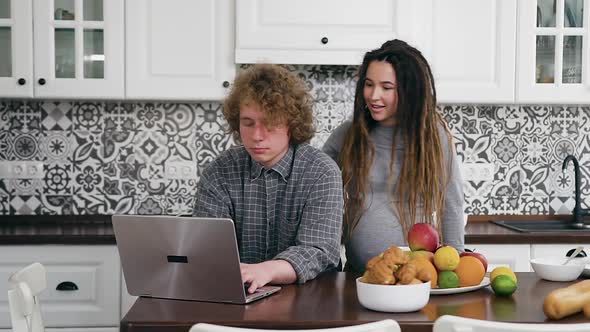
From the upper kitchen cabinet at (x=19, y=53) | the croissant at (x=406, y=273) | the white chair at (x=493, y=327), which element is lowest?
the white chair at (x=493, y=327)

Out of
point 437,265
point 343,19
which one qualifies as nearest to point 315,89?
point 343,19

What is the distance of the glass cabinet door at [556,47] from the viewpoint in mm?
3508

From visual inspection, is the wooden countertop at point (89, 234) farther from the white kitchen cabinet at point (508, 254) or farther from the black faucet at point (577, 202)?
the black faucet at point (577, 202)

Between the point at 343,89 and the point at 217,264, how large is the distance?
2.14m

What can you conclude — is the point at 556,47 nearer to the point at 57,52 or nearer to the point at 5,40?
the point at 57,52

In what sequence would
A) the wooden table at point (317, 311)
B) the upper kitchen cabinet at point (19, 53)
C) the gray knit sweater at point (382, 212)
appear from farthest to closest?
the upper kitchen cabinet at point (19, 53) < the gray knit sweater at point (382, 212) < the wooden table at point (317, 311)

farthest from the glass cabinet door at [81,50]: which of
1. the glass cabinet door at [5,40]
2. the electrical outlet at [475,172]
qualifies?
the electrical outlet at [475,172]

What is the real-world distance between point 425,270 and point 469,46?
1.91m

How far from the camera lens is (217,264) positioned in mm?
1735

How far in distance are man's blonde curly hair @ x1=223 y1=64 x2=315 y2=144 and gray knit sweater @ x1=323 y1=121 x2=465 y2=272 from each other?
0.42 m

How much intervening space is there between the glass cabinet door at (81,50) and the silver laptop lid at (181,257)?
1.68 meters

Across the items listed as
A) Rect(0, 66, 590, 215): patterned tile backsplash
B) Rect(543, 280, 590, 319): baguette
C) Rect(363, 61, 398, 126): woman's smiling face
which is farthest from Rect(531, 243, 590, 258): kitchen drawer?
Rect(543, 280, 590, 319): baguette

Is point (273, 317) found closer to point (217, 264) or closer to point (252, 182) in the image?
point (217, 264)

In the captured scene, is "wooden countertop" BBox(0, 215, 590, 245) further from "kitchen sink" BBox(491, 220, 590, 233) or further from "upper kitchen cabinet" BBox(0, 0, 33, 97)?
"upper kitchen cabinet" BBox(0, 0, 33, 97)
